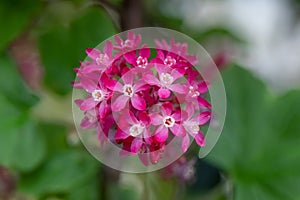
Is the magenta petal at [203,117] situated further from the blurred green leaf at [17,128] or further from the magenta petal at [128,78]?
the blurred green leaf at [17,128]

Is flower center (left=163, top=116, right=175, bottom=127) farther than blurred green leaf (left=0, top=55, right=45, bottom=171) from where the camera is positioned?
No

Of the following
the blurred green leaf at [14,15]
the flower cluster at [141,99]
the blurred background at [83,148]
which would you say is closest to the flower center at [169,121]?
the flower cluster at [141,99]

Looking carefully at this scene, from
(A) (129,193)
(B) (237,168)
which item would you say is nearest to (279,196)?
(B) (237,168)

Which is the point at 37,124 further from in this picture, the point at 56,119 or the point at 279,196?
the point at 279,196

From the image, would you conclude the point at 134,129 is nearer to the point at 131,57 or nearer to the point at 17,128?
the point at 131,57

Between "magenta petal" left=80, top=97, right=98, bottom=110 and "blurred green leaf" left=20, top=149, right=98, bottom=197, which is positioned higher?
"magenta petal" left=80, top=97, right=98, bottom=110

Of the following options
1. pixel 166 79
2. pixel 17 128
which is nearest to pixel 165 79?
pixel 166 79

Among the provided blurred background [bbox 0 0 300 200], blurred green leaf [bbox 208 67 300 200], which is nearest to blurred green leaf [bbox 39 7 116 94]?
blurred background [bbox 0 0 300 200]

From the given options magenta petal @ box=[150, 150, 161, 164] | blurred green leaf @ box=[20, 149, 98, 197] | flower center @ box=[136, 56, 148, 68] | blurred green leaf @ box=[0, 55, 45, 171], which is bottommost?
blurred green leaf @ box=[20, 149, 98, 197]

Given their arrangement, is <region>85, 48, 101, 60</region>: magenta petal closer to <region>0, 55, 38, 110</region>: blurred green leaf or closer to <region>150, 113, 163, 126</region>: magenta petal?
<region>150, 113, 163, 126</region>: magenta petal
